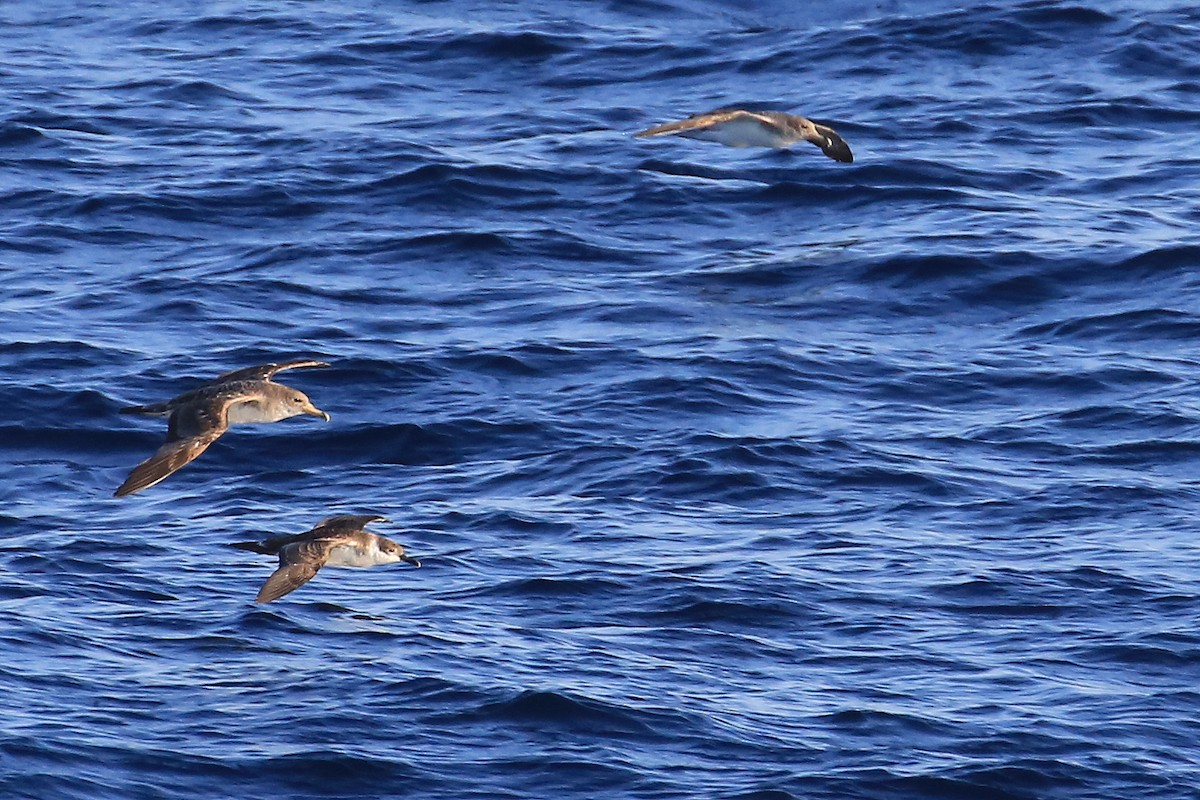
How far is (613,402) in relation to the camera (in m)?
16.9

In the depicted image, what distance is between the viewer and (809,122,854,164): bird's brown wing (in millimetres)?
20047

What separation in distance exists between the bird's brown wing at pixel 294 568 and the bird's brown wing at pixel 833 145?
26.1 ft

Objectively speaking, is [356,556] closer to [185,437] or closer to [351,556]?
[351,556]

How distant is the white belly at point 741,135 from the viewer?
64.1 ft

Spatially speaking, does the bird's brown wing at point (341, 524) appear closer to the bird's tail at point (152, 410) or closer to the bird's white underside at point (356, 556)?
the bird's white underside at point (356, 556)

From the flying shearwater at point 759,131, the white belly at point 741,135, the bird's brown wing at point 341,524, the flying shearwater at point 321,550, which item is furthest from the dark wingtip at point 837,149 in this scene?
A: the bird's brown wing at point 341,524

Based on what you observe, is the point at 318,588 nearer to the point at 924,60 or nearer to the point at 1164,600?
the point at 1164,600

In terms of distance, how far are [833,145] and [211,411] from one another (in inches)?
300

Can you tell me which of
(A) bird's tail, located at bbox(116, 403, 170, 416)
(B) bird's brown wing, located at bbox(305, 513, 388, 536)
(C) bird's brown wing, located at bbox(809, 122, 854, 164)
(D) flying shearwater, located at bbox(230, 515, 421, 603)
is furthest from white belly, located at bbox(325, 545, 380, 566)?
(C) bird's brown wing, located at bbox(809, 122, 854, 164)

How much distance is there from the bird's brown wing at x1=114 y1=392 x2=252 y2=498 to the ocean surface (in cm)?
89

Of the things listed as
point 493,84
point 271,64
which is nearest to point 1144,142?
point 493,84

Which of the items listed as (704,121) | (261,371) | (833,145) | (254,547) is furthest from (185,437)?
(833,145)

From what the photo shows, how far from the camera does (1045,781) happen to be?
11.9 m

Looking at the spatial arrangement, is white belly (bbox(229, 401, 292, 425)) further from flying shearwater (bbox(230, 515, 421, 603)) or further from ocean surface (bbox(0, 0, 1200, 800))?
flying shearwater (bbox(230, 515, 421, 603))
